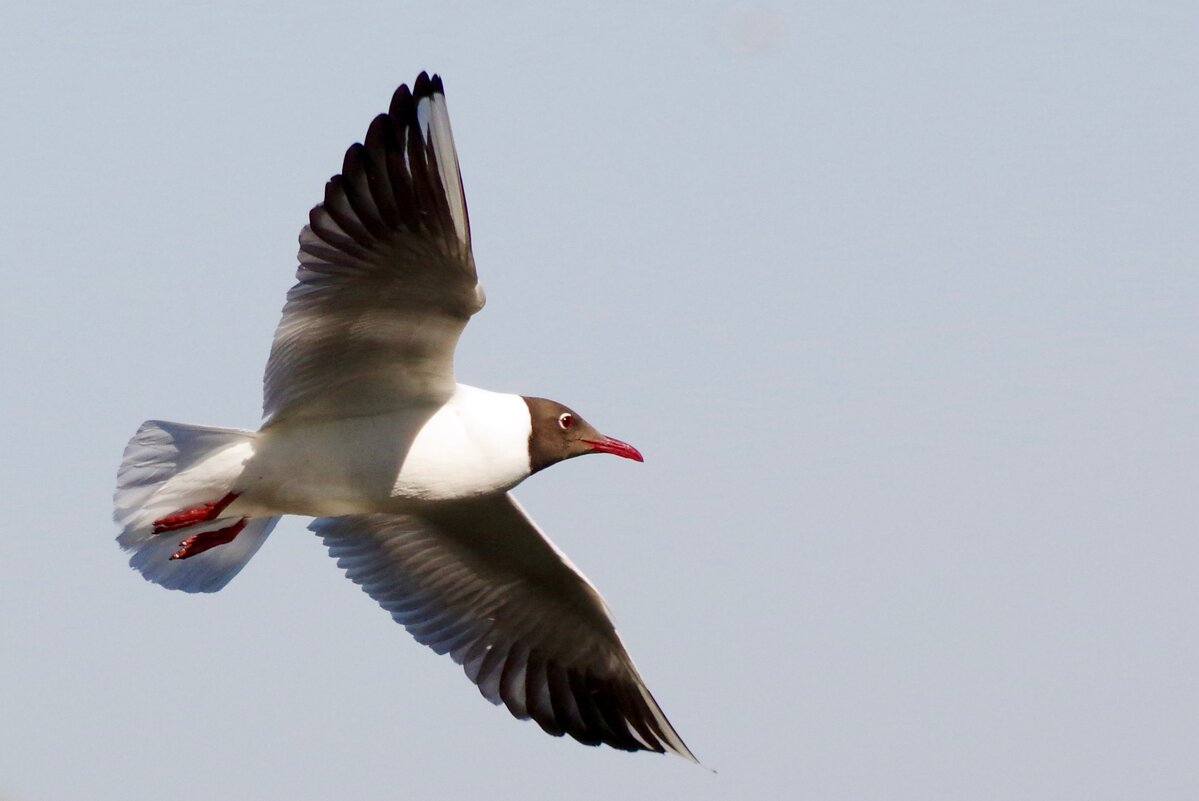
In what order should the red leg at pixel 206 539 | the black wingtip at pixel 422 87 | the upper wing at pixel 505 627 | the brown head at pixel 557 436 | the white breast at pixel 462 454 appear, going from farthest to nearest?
the upper wing at pixel 505 627 < the red leg at pixel 206 539 < the brown head at pixel 557 436 < the white breast at pixel 462 454 < the black wingtip at pixel 422 87

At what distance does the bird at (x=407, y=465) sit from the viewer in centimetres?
716

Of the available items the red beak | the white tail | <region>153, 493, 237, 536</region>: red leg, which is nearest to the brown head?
the red beak

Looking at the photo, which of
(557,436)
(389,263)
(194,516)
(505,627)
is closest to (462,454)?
(557,436)

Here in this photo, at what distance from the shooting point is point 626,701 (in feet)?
30.0

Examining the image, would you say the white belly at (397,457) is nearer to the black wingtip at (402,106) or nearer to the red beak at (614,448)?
the red beak at (614,448)

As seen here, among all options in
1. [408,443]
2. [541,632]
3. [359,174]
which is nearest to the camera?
[359,174]

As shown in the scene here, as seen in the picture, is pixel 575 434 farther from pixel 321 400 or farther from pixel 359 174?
pixel 359 174

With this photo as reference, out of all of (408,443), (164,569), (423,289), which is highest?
(423,289)

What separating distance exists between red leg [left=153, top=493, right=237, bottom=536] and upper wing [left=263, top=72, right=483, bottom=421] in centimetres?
65

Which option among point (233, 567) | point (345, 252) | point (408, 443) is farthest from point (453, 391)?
point (233, 567)

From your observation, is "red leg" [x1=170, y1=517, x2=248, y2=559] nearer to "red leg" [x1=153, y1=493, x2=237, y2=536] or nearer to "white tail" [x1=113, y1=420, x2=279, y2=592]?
"white tail" [x1=113, y1=420, x2=279, y2=592]

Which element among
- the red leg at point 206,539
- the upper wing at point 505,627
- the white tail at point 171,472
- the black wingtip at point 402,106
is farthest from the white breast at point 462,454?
the black wingtip at point 402,106

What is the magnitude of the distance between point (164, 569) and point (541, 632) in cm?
191

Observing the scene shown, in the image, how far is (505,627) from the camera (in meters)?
9.18
